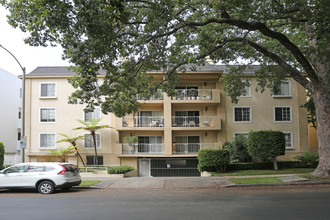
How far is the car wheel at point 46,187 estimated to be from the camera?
43.2 ft

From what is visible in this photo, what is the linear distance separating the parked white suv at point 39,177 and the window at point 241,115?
17.6 metres

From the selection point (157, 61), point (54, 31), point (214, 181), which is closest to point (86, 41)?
point (54, 31)

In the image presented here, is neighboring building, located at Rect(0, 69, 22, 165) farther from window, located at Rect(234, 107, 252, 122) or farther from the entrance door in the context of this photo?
window, located at Rect(234, 107, 252, 122)

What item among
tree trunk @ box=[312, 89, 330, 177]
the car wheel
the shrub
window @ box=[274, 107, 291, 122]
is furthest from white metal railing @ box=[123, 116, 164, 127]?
tree trunk @ box=[312, 89, 330, 177]

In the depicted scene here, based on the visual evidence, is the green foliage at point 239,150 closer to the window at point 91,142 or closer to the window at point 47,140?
the window at point 91,142

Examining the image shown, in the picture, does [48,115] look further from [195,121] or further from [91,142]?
[195,121]

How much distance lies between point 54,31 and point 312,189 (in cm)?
1199

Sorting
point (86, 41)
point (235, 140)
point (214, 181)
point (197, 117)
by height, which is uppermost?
point (86, 41)

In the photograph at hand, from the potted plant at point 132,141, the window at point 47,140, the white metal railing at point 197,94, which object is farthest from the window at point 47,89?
the white metal railing at point 197,94

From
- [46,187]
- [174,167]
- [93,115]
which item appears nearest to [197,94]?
[174,167]

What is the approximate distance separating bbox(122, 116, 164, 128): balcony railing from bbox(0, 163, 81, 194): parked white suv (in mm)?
12854

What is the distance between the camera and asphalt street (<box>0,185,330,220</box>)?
818 cm

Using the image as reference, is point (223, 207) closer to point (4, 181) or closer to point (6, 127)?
point (4, 181)

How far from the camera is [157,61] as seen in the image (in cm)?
1599
